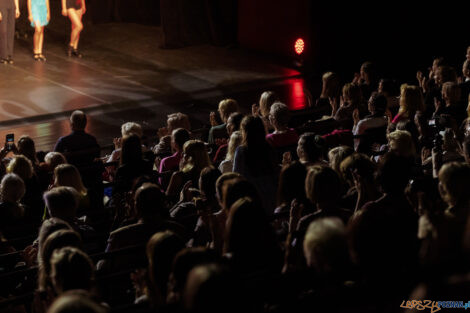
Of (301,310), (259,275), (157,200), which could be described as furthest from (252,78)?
(301,310)

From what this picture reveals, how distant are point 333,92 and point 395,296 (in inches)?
236

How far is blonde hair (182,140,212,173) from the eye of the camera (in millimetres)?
5594

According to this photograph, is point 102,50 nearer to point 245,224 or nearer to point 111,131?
point 111,131

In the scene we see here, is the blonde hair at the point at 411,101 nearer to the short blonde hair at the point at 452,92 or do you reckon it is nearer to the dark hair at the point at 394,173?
the short blonde hair at the point at 452,92

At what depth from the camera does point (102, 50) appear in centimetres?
1448

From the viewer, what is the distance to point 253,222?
3785 millimetres

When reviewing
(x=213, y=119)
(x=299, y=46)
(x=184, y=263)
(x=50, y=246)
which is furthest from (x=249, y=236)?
(x=299, y=46)

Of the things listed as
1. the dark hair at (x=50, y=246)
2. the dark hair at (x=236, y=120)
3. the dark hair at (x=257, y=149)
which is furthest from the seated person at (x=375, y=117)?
the dark hair at (x=50, y=246)

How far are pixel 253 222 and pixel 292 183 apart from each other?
2.72 ft

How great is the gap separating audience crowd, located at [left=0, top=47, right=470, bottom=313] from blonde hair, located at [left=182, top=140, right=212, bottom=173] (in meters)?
0.01

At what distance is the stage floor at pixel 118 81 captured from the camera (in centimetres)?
1079

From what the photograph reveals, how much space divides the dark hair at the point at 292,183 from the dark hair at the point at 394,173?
0.56m

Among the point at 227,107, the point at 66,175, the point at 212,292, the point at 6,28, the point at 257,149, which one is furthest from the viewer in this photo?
the point at 6,28

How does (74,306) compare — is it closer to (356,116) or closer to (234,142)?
(234,142)
